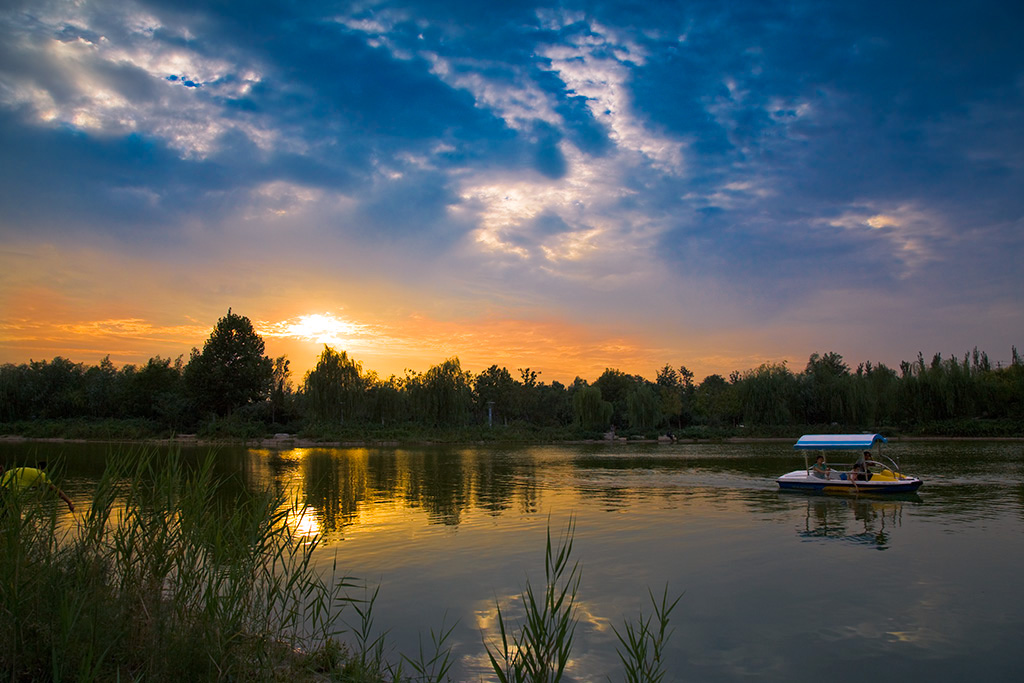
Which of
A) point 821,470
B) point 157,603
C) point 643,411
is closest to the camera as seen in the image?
point 157,603

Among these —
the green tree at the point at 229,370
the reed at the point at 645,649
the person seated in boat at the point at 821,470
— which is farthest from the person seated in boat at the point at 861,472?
the green tree at the point at 229,370

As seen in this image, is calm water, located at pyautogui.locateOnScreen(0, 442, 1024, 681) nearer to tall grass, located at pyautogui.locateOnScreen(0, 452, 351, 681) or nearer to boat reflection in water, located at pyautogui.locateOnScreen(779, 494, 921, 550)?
boat reflection in water, located at pyautogui.locateOnScreen(779, 494, 921, 550)

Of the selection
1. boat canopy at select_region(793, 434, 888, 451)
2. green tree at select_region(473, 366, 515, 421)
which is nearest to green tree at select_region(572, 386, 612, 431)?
green tree at select_region(473, 366, 515, 421)

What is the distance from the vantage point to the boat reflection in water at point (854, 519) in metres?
15.7

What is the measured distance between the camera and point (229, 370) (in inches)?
2798

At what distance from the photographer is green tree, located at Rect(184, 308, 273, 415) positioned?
6919 centimetres

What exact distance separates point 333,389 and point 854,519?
57.0 m

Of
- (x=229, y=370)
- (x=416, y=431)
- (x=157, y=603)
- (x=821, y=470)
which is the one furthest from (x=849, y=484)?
(x=229, y=370)

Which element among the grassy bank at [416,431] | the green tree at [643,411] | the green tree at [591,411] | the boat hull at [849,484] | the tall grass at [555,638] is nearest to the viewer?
the tall grass at [555,638]

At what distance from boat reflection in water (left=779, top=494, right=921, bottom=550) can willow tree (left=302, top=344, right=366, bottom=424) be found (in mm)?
53428

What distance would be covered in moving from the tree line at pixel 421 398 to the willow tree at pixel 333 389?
110 mm

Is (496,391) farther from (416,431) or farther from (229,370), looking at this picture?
(229,370)

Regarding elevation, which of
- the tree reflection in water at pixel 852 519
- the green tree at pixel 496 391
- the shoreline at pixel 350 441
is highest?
the green tree at pixel 496 391

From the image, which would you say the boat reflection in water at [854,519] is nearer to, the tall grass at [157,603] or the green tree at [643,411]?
the tall grass at [157,603]
